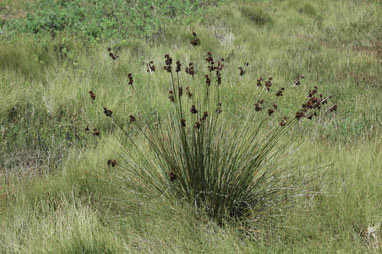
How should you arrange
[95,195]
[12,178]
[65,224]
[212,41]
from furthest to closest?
[212,41] < [12,178] < [95,195] < [65,224]

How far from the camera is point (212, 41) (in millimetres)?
6762

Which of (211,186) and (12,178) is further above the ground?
(211,186)

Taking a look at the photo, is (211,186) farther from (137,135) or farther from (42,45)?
(42,45)

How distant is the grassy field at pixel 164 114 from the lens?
2240mm

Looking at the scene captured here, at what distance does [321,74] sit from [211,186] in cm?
402

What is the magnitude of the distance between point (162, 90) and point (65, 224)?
254 centimetres

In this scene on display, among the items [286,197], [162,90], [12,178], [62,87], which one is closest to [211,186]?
[286,197]

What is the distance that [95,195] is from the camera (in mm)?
2758

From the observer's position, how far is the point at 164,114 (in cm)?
402

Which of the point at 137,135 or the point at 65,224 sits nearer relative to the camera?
the point at 65,224

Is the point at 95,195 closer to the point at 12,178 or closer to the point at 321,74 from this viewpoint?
the point at 12,178

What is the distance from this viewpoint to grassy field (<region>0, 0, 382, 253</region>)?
2240 millimetres

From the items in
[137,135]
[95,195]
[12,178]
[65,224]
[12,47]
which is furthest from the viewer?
[12,47]

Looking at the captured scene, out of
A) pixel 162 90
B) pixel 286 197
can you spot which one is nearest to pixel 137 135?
pixel 162 90
